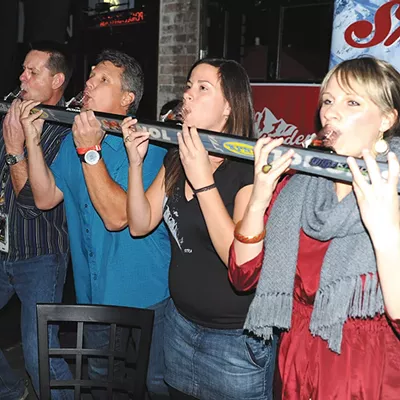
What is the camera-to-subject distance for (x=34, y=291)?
2504 millimetres

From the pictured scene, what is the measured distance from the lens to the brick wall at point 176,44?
4.70m

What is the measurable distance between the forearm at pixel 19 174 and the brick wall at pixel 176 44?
2536 mm

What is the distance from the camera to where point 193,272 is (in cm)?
186

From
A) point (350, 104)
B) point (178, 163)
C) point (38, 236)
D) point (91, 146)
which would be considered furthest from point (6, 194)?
point (350, 104)

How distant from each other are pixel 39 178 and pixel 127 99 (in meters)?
0.52

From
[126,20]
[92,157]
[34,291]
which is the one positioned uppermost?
[126,20]

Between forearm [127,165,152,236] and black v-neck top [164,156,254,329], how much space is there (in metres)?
0.20

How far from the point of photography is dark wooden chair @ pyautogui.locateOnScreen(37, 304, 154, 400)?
5.92ft

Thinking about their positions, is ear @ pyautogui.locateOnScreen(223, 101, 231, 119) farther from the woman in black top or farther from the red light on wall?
the red light on wall

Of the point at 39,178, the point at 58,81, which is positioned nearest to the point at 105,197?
the point at 39,178

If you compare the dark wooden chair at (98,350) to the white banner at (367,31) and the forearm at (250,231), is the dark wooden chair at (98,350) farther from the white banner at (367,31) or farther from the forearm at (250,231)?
the white banner at (367,31)

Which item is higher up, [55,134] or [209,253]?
[55,134]

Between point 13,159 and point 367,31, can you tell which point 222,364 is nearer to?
point 13,159

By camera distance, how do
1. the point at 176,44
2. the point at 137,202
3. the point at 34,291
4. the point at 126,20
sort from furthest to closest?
the point at 126,20
the point at 176,44
the point at 34,291
the point at 137,202
